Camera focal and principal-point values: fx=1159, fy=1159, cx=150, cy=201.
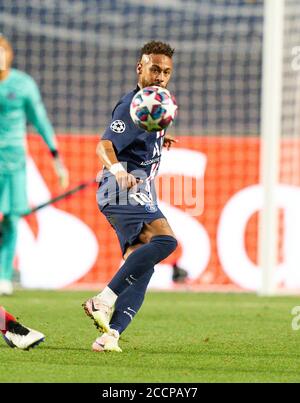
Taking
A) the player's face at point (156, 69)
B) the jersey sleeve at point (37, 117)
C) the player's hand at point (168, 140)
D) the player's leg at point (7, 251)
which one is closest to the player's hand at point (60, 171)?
the jersey sleeve at point (37, 117)

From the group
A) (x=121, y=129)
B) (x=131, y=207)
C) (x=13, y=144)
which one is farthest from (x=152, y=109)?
(x=13, y=144)

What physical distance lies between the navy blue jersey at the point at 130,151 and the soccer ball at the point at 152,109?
195 mm

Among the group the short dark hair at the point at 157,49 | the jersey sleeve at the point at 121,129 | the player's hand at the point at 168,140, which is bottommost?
the player's hand at the point at 168,140

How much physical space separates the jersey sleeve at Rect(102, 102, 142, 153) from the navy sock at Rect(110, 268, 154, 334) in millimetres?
755

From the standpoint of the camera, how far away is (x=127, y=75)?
19.0m

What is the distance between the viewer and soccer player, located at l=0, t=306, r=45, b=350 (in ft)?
20.1

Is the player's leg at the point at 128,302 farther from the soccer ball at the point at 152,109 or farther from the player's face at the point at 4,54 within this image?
the player's face at the point at 4,54

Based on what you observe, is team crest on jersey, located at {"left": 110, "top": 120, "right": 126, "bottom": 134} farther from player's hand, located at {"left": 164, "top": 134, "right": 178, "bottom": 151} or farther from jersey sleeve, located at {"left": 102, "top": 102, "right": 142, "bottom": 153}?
player's hand, located at {"left": 164, "top": 134, "right": 178, "bottom": 151}

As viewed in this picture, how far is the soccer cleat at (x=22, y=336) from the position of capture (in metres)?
6.10

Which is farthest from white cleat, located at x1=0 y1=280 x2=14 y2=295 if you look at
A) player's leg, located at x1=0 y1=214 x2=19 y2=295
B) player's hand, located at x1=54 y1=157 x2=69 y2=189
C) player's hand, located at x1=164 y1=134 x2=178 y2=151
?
player's hand, located at x1=164 y1=134 x2=178 y2=151

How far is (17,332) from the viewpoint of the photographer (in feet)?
20.3

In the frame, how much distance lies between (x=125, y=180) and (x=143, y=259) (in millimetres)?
555
